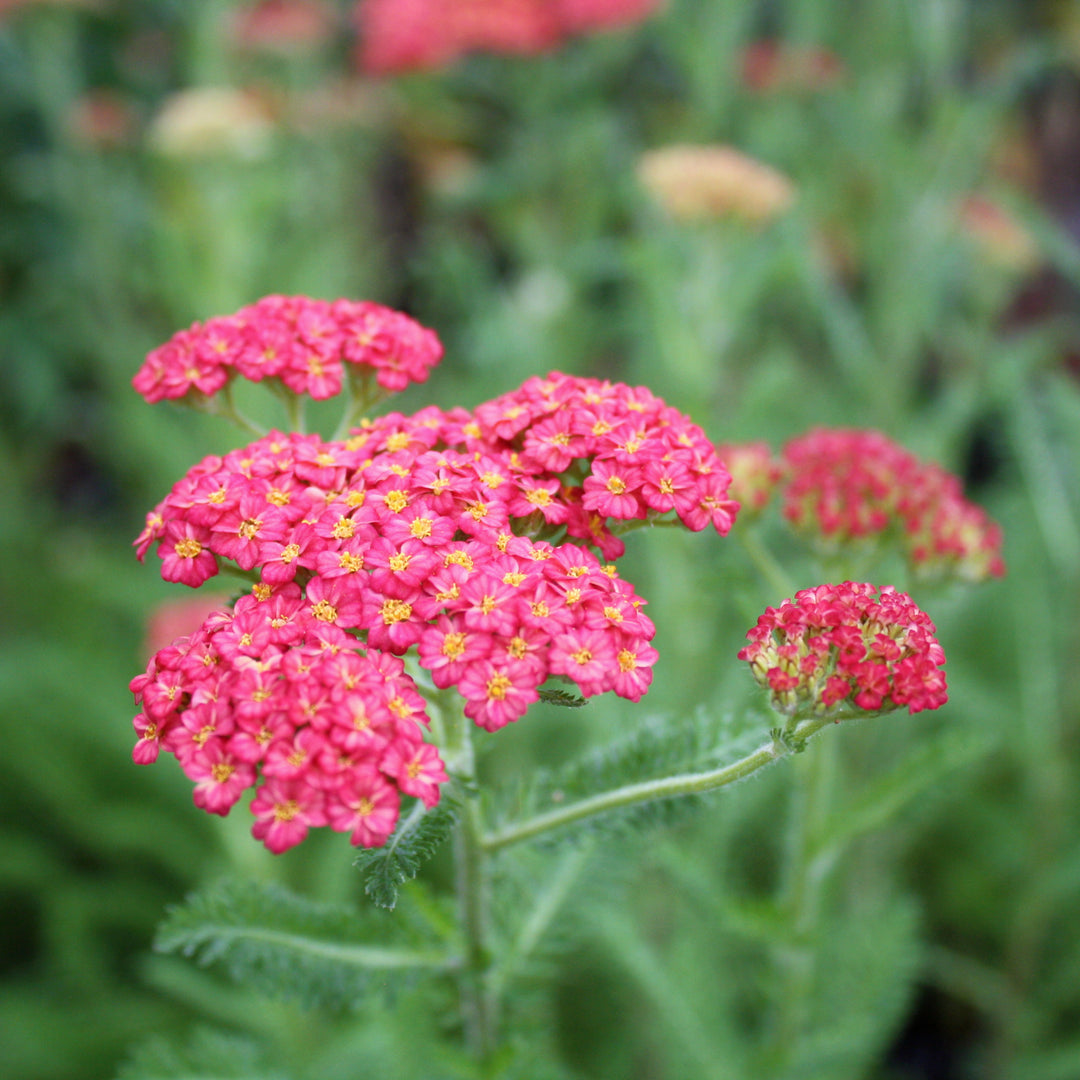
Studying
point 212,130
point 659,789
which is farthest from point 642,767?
point 212,130

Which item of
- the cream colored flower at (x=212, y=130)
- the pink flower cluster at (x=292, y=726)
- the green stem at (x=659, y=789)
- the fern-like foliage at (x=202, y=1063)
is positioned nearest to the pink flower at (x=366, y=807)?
the pink flower cluster at (x=292, y=726)

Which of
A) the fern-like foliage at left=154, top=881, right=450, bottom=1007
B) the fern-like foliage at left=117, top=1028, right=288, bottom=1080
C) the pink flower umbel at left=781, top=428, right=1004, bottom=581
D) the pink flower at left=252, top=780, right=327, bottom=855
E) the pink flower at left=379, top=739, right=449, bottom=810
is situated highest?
the pink flower umbel at left=781, top=428, right=1004, bottom=581

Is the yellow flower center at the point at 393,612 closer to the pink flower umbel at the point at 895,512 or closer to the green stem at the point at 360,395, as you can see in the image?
the green stem at the point at 360,395

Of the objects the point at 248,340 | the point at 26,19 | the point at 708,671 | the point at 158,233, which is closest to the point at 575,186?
the point at 158,233

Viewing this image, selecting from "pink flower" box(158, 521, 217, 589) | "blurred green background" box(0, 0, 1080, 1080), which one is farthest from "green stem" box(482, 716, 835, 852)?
"pink flower" box(158, 521, 217, 589)

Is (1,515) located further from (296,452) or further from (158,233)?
(296,452)

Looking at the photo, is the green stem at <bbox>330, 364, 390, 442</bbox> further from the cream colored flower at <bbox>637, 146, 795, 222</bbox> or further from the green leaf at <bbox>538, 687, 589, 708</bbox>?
the cream colored flower at <bbox>637, 146, 795, 222</bbox>
